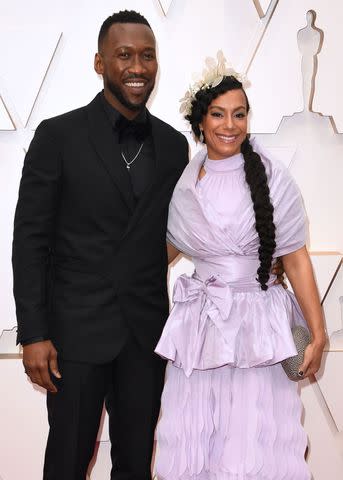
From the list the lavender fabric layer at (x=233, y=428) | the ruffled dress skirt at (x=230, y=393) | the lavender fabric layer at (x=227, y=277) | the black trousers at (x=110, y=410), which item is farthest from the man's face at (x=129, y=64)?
the lavender fabric layer at (x=233, y=428)

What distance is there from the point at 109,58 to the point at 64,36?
574 millimetres

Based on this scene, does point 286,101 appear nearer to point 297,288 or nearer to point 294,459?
point 297,288

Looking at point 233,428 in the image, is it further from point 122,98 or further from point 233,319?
point 122,98

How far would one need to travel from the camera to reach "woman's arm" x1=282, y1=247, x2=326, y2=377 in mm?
1742

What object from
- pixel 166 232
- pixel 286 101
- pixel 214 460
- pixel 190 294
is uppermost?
pixel 286 101

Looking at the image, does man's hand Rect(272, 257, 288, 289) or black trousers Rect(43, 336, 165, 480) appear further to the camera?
man's hand Rect(272, 257, 288, 289)

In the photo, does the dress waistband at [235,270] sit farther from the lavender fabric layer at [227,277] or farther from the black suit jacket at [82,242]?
the black suit jacket at [82,242]

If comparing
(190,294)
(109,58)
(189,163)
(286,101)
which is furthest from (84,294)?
(286,101)

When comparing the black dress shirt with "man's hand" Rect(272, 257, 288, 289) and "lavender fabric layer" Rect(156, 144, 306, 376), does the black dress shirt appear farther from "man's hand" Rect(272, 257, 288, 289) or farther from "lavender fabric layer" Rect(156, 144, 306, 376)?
"man's hand" Rect(272, 257, 288, 289)

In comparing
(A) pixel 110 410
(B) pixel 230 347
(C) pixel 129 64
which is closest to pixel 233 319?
(B) pixel 230 347

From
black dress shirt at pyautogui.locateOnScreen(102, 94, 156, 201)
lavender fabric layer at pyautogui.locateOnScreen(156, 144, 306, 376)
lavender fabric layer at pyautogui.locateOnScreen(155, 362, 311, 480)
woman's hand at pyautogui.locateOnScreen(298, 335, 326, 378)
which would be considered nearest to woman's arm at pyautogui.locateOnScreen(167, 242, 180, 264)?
lavender fabric layer at pyautogui.locateOnScreen(156, 144, 306, 376)

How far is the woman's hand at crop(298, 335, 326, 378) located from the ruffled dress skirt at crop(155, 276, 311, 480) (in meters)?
0.07

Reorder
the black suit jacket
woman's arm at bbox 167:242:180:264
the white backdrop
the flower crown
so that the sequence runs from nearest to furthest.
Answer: the black suit jacket, the flower crown, woman's arm at bbox 167:242:180:264, the white backdrop

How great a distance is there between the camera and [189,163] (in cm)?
183
